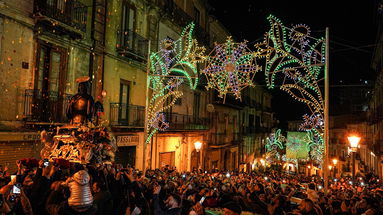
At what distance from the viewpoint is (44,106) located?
1188 cm

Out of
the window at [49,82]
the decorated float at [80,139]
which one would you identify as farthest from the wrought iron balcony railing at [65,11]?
the decorated float at [80,139]

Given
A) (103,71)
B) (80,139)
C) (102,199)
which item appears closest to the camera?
(102,199)

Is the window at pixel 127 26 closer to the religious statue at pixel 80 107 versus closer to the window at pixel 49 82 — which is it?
the window at pixel 49 82

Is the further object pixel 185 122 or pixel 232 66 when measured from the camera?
pixel 185 122

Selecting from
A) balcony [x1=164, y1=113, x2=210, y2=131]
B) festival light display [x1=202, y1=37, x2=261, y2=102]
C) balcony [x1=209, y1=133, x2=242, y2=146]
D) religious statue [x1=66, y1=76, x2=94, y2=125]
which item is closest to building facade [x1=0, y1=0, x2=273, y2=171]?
balcony [x1=164, y1=113, x2=210, y2=131]

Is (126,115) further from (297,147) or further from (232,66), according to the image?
(297,147)

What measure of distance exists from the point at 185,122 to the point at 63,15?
12.5 metres

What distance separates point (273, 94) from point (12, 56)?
52.2 meters

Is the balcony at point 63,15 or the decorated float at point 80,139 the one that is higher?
the balcony at point 63,15

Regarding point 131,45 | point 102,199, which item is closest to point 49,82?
point 131,45

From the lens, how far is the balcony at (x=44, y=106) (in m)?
11.3

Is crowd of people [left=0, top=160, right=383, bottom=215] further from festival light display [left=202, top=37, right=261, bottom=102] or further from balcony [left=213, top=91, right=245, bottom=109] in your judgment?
balcony [left=213, top=91, right=245, bottom=109]

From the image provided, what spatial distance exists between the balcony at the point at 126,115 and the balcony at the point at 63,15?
164 inches

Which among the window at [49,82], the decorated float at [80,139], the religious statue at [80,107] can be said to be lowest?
the decorated float at [80,139]
